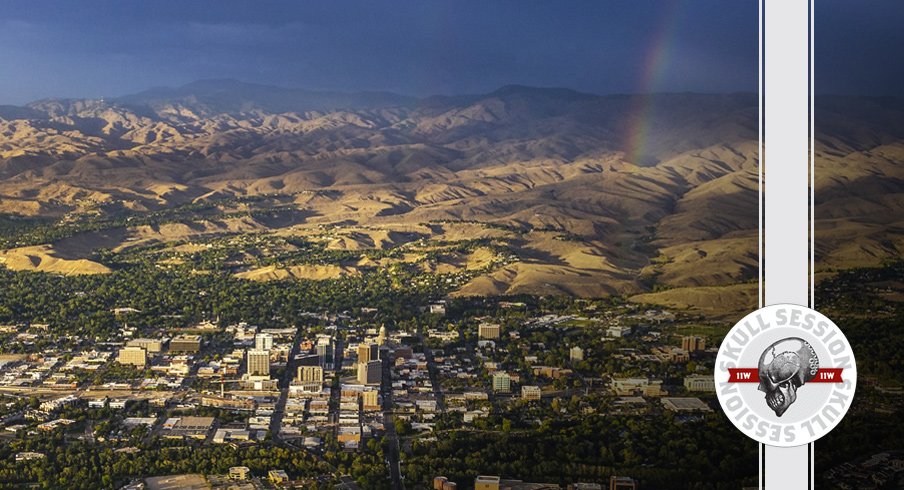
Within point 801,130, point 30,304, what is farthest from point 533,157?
point 801,130

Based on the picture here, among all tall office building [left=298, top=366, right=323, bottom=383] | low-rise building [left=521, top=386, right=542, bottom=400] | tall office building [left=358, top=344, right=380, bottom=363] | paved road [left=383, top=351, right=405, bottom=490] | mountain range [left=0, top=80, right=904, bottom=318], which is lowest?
paved road [left=383, top=351, right=405, bottom=490]

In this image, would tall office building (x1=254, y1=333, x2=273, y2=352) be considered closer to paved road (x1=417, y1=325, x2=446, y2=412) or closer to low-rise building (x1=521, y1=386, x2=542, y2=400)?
paved road (x1=417, y1=325, x2=446, y2=412)

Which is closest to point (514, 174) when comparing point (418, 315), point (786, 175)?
point (418, 315)

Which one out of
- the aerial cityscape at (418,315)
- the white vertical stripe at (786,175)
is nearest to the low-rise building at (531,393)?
the aerial cityscape at (418,315)

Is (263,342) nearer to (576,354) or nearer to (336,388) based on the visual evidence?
(336,388)

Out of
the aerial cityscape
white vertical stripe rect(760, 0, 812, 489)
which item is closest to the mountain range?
the aerial cityscape

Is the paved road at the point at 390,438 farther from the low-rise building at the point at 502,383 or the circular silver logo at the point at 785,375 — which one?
the circular silver logo at the point at 785,375
